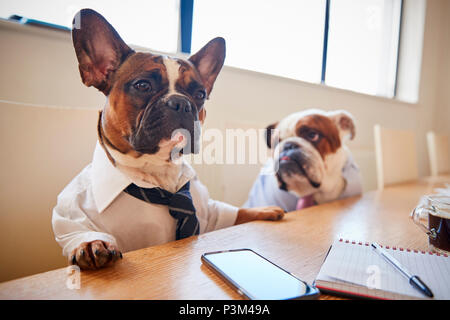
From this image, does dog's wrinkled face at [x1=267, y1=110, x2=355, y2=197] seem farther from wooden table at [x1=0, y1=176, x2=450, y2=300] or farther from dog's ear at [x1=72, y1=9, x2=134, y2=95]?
dog's ear at [x1=72, y1=9, x2=134, y2=95]

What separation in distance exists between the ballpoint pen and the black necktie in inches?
15.1

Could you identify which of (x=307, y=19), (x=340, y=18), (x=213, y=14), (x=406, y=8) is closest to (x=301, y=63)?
(x=307, y=19)

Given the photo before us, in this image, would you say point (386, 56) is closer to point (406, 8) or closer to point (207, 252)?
point (406, 8)

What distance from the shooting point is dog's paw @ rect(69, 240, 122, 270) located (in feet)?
1.53

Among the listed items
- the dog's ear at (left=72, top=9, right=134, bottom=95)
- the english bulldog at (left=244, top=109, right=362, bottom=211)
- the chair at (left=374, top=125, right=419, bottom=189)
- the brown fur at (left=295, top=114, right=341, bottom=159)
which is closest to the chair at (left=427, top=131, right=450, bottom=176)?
the chair at (left=374, top=125, right=419, bottom=189)

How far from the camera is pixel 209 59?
2.10ft

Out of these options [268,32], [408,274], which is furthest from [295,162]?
[268,32]

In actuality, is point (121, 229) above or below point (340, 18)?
below

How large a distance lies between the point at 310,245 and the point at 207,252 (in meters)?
0.24

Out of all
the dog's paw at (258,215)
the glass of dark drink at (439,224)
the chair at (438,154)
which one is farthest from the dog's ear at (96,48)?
the chair at (438,154)

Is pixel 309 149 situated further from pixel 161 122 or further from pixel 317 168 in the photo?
pixel 161 122

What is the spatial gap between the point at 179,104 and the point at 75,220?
0.99ft

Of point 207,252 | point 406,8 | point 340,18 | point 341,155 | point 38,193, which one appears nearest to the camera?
point 207,252

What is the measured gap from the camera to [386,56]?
3.05 meters
